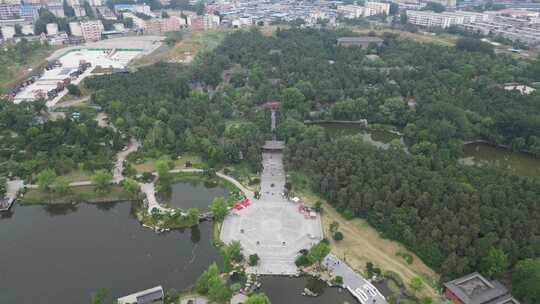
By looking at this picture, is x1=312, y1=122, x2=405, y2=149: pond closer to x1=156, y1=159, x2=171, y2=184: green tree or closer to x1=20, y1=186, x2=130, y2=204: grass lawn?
x1=156, y1=159, x2=171, y2=184: green tree

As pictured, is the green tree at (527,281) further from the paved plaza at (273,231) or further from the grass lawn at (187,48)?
the grass lawn at (187,48)

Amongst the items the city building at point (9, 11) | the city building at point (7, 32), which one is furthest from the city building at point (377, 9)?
the city building at point (9, 11)

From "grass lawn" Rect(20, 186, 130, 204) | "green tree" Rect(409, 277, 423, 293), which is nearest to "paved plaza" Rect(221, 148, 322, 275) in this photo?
"green tree" Rect(409, 277, 423, 293)

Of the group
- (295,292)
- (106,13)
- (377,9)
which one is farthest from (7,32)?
(377,9)

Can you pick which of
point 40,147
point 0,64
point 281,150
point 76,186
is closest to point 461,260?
point 281,150

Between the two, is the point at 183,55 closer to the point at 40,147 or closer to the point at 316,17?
the point at 40,147

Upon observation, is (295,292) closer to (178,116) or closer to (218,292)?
(218,292)
